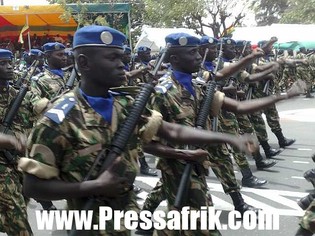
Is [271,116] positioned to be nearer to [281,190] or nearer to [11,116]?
[281,190]

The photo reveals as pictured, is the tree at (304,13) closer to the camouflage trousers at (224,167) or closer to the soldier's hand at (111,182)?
the camouflage trousers at (224,167)

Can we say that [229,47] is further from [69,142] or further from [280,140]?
[69,142]

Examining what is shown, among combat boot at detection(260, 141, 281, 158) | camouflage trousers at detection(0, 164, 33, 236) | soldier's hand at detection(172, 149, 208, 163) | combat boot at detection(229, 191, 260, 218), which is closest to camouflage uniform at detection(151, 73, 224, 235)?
soldier's hand at detection(172, 149, 208, 163)

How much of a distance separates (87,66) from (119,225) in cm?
81

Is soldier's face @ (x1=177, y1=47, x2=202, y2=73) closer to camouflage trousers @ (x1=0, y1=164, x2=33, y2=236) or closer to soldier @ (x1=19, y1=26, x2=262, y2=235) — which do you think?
soldier @ (x1=19, y1=26, x2=262, y2=235)

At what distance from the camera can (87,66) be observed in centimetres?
266

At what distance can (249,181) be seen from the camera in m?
7.16

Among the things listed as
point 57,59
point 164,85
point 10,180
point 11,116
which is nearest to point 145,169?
point 57,59

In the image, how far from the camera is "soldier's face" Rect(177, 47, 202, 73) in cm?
409

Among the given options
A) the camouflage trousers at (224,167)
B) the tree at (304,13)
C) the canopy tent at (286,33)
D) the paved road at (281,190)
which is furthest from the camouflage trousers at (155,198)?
A: the tree at (304,13)

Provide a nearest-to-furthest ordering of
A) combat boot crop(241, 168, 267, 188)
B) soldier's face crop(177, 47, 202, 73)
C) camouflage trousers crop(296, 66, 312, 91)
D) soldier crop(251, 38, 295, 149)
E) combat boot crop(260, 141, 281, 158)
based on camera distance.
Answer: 1. soldier's face crop(177, 47, 202, 73)
2. combat boot crop(241, 168, 267, 188)
3. combat boot crop(260, 141, 281, 158)
4. soldier crop(251, 38, 295, 149)
5. camouflage trousers crop(296, 66, 312, 91)

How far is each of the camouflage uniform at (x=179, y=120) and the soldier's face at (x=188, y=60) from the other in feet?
0.45

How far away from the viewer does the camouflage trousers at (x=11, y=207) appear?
4.16 metres

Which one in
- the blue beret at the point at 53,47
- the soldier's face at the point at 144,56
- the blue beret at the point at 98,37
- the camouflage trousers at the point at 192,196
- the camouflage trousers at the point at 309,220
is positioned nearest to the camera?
the blue beret at the point at 98,37
